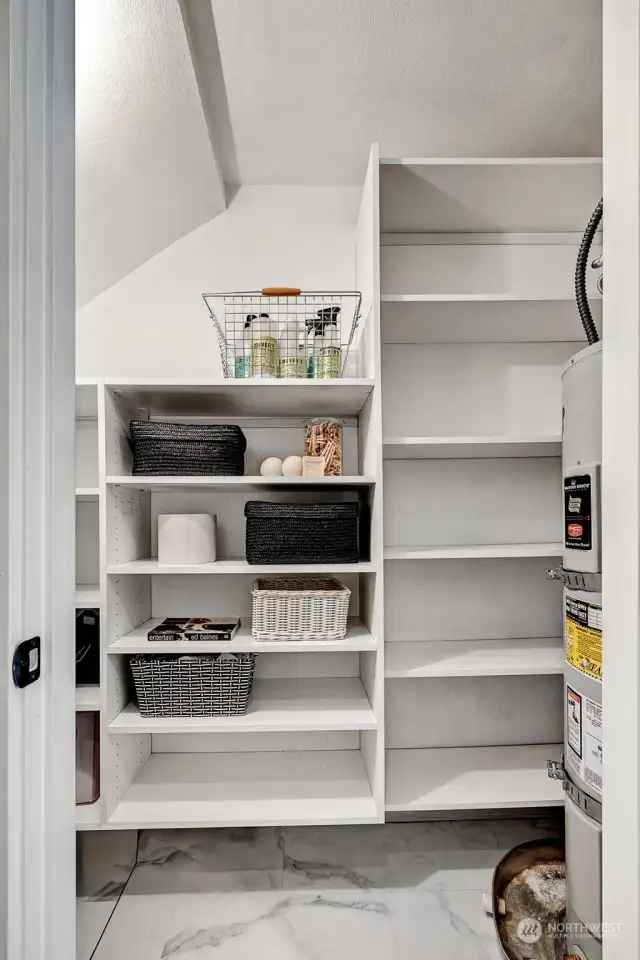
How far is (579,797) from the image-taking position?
131 centimetres

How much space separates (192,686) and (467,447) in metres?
1.00

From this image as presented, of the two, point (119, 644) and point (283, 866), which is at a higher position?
point (119, 644)

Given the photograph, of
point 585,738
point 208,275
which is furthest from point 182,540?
point 585,738

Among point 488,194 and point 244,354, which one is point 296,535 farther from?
point 488,194

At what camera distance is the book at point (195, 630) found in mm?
1745

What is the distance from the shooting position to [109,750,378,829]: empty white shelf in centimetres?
170

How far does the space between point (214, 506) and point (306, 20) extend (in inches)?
51.4

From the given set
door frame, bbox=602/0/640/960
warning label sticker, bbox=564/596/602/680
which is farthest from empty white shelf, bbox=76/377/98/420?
door frame, bbox=602/0/640/960

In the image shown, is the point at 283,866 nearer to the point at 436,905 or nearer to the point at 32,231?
the point at 436,905

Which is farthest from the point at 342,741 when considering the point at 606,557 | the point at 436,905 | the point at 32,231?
the point at 32,231

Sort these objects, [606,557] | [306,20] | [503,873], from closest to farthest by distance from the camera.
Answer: [606,557] < [306,20] < [503,873]

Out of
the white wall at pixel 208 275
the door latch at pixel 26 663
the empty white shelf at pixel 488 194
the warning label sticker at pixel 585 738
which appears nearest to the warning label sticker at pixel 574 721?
the warning label sticker at pixel 585 738

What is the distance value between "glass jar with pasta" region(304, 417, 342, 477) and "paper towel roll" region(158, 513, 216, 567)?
37 centimetres

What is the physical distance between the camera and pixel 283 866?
1.89 metres
